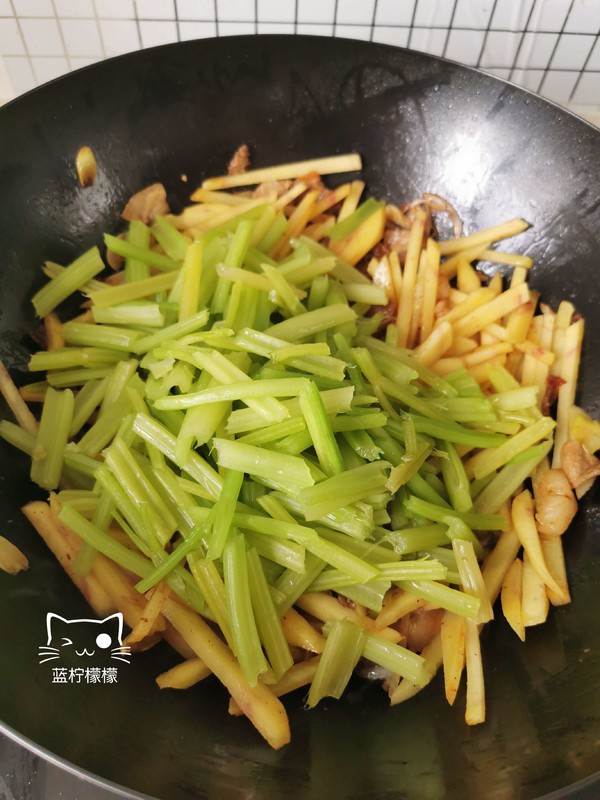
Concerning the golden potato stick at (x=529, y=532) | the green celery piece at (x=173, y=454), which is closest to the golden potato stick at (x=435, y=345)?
the golden potato stick at (x=529, y=532)

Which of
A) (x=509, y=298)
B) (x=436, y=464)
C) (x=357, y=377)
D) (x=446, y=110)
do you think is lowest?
(x=436, y=464)

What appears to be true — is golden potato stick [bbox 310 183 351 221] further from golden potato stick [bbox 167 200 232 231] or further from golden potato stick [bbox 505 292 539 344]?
golden potato stick [bbox 505 292 539 344]

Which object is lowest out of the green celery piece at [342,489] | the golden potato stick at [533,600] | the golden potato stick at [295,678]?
the golden potato stick at [295,678]

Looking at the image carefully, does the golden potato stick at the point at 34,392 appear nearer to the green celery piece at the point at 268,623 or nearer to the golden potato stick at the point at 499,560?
the green celery piece at the point at 268,623

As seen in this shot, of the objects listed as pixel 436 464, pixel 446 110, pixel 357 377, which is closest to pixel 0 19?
pixel 446 110

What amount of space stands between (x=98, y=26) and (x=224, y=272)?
1051 mm

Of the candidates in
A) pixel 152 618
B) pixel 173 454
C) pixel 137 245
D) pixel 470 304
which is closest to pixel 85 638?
pixel 152 618

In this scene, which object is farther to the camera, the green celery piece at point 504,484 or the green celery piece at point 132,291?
the green celery piece at point 132,291

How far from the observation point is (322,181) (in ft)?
6.01

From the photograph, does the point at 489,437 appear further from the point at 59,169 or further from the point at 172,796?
the point at 59,169

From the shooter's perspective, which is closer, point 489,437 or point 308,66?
point 489,437

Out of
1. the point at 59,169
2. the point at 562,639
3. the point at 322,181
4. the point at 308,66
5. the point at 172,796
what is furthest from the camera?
the point at 322,181

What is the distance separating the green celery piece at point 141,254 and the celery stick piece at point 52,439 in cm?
40

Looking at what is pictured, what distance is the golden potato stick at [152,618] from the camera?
116 centimetres
